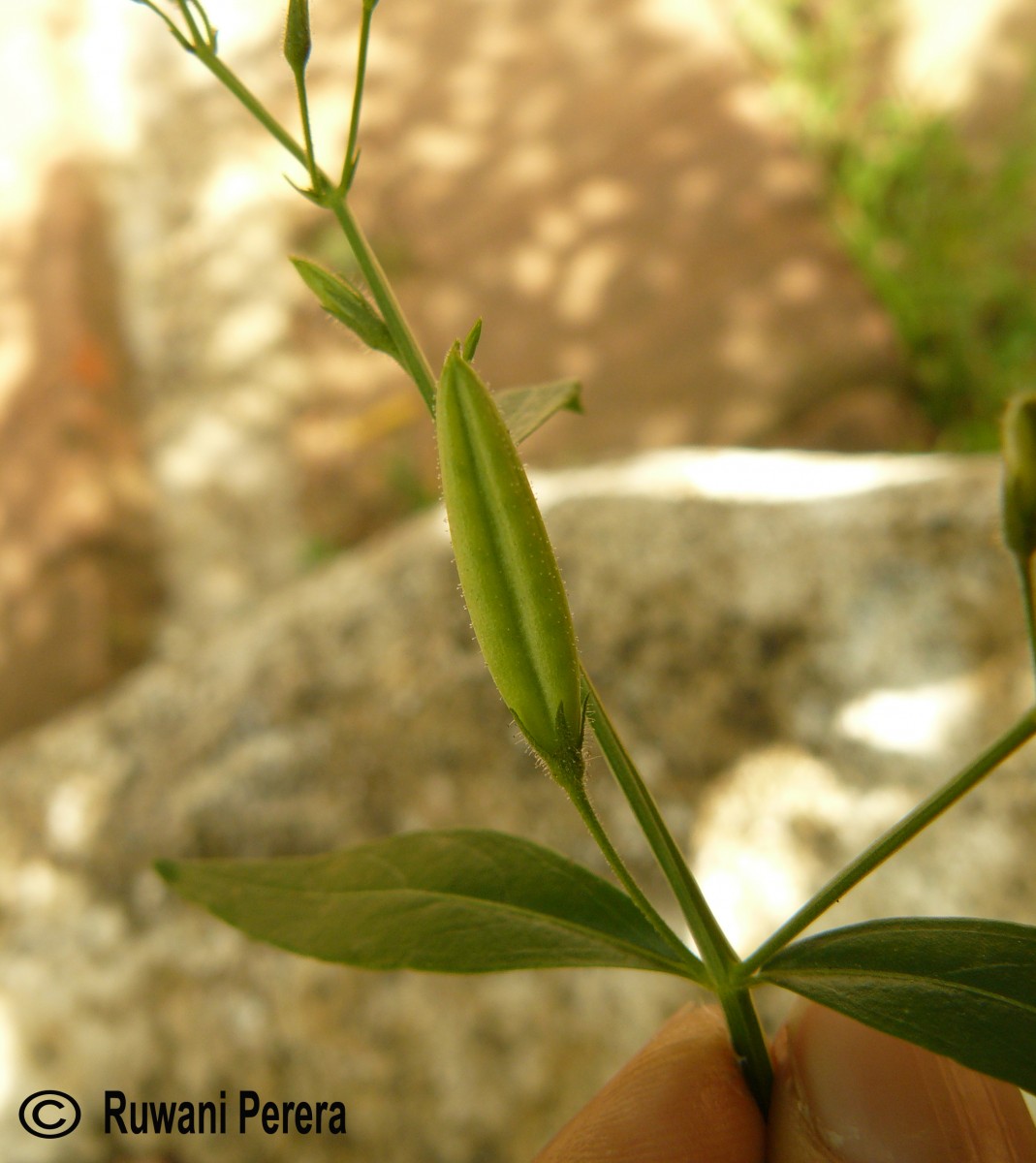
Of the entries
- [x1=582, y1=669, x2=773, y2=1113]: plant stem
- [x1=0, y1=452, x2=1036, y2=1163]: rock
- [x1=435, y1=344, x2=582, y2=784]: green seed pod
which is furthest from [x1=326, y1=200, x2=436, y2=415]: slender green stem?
[x1=0, y1=452, x2=1036, y2=1163]: rock

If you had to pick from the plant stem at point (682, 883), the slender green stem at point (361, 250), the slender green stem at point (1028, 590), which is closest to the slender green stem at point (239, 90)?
the slender green stem at point (361, 250)

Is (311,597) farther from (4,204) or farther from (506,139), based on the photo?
(4,204)

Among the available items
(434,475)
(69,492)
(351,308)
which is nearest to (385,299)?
(351,308)

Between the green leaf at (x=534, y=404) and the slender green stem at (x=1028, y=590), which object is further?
the green leaf at (x=534, y=404)

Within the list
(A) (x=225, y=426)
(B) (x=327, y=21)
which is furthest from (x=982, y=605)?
(B) (x=327, y=21)

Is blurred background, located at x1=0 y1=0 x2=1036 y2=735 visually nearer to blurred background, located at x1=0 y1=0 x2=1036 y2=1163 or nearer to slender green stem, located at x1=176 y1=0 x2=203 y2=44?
blurred background, located at x1=0 y1=0 x2=1036 y2=1163

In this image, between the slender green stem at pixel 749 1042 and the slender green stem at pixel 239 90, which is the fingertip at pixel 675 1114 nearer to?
the slender green stem at pixel 749 1042

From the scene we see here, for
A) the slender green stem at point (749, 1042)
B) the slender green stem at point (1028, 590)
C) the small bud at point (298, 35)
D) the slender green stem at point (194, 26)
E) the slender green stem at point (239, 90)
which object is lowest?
the slender green stem at point (749, 1042)
